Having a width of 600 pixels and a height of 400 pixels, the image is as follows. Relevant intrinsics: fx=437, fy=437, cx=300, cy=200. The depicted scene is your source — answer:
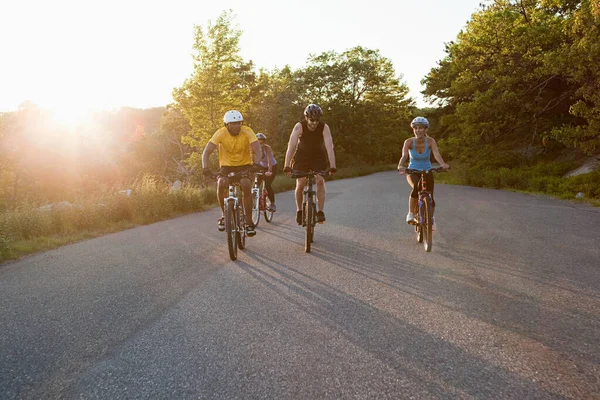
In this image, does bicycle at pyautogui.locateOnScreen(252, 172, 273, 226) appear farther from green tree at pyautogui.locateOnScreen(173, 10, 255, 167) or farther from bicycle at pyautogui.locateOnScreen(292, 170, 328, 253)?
green tree at pyautogui.locateOnScreen(173, 10, 255, 167)

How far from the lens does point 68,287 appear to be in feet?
17.6

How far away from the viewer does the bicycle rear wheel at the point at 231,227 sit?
6.43 metres

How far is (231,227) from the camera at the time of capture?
648 centimetres

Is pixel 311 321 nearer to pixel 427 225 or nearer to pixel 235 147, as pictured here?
pixel 427 225

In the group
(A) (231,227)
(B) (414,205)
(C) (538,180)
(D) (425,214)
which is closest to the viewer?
(A) (231,227)

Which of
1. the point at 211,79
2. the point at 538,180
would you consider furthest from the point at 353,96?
the point at 538,180

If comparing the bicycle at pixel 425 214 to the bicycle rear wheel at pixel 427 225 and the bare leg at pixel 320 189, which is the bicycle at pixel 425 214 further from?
the bare leg at pixel 320 189

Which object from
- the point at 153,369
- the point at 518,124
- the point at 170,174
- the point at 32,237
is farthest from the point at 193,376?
the point at 170,174

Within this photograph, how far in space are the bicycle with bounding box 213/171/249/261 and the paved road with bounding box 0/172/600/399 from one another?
35 cm

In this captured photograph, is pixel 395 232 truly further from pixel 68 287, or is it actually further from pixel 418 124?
pixel 68 287

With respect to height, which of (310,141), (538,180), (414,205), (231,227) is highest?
(310,141)

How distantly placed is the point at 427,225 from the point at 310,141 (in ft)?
7.41

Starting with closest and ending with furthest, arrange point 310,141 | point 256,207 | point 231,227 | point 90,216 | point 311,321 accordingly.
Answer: point 311,321, point 231,227, point 310,141, point 256,207, point 90,216

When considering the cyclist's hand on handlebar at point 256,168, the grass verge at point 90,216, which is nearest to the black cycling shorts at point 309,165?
the cyclist's hand on handlebar at point 256,168
